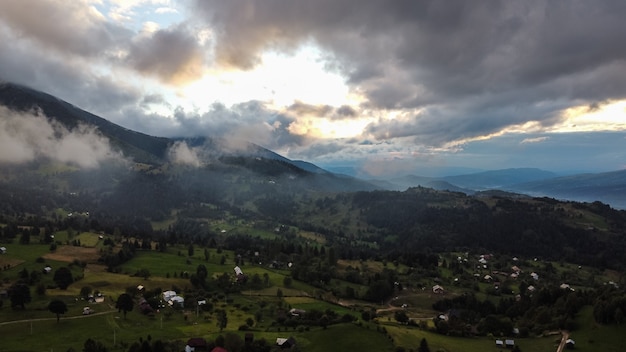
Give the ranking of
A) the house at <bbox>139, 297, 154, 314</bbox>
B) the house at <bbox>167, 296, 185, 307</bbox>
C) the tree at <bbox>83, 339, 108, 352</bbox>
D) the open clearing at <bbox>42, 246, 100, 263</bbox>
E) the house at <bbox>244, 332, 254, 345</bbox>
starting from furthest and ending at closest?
1. the open clearing at <bbox>42, 246, 100, 263</bbox>
2. the house at <bbox>167, 296, 185, 307</bbox>
3. the house at <bbox>139, 297, 154, 314</bbox>
4. the house at <bbox>244, 332, 254, 345</bbox>
5. the tree at <bbox>83, 339, 108, 352</bbox>

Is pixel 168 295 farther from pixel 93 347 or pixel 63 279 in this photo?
pixel 93 347

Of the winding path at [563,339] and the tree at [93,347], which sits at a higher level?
the tree at [93,347]

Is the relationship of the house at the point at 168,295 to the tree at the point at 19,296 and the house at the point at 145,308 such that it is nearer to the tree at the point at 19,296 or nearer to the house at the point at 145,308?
the house at the point at 145,308

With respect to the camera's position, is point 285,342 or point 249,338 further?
point 249,338

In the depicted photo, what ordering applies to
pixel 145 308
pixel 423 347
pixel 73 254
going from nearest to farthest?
pixel 423 347, pixel 145 308, pixel 73 254

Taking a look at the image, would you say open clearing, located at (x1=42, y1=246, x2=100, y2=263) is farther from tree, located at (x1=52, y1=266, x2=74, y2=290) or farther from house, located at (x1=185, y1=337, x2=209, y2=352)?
house, located at (x1=185, y1=337, x2=209, y2=352)

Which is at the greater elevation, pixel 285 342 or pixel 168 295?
pixel 285 342

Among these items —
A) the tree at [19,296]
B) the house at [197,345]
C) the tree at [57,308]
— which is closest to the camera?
the house at [197,345]

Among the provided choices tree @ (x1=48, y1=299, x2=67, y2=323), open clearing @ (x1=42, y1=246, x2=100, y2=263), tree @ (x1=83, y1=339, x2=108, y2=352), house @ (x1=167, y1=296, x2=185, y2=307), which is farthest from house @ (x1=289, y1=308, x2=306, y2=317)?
open clearing @ (x1=42, y1=246, x2=100, y2=263)

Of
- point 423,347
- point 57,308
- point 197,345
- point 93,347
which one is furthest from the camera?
point 57,308

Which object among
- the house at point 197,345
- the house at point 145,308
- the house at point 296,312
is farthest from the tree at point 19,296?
the house at point 296,312

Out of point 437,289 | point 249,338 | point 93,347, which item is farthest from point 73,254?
point 437,289

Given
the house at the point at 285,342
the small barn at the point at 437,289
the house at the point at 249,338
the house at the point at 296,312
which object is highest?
the house at the point at 249,338

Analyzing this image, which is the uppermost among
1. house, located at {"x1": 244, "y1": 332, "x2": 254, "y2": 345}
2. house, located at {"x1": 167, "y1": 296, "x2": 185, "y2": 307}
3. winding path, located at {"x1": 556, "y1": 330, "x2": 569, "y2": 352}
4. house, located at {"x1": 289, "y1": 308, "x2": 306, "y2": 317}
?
house, located at {"x1": 244, "y1": 332, "x2": 254, "y2": 345}
